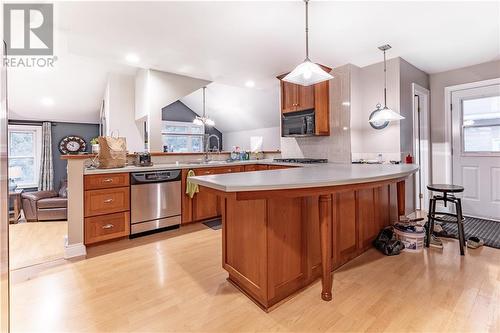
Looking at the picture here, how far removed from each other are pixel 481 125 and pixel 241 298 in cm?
433

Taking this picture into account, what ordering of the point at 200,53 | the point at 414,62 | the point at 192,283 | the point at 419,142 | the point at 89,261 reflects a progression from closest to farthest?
the point at 192,283, the point at 89,261, the point at 200,53, the point at 414,62, the point at 419,142

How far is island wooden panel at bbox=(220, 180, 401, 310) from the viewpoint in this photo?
1659mm

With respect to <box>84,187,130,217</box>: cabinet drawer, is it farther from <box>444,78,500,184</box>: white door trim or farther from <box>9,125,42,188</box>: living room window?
<box>9,125,42,188</box>: living room window

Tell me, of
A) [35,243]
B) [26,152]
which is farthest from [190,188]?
[26,152]

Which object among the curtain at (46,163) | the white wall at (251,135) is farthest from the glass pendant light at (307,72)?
the curtain at (46,163)

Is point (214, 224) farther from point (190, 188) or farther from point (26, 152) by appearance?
point (26, 152)

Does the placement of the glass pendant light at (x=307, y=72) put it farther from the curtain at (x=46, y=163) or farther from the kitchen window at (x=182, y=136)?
the curtain at (x=46, y=163)

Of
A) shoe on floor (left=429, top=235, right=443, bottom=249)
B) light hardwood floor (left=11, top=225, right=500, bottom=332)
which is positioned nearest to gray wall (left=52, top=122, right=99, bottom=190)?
light hardwood floor (left=11, top=225, right=500, bottom=332)

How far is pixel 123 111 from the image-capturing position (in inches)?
205

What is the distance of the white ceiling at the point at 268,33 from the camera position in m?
2.35

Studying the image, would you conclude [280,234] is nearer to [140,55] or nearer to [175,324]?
[175,324]

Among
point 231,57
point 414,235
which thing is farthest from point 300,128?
point 414,235

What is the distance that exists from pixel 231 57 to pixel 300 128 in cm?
151

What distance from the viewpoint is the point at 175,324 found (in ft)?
5.16
